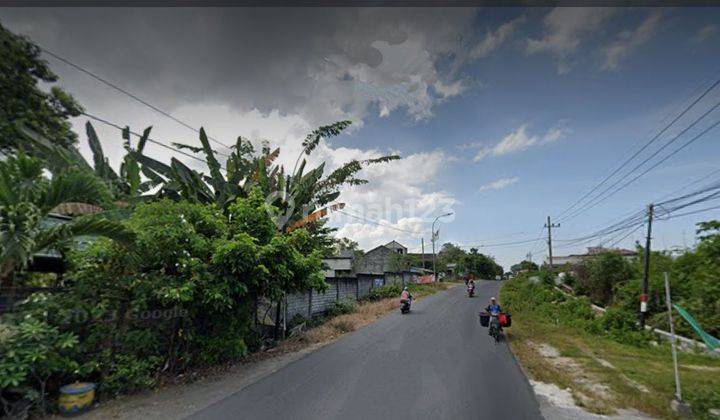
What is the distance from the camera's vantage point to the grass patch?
5.45 metres

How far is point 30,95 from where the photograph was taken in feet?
37.0

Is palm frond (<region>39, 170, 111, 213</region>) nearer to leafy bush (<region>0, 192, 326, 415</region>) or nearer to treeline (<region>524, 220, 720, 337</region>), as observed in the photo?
leafy bush (<region>0, 192, 326, 415</region>)

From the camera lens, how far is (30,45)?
1062 cm

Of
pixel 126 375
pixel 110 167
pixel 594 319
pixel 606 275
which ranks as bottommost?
pixel 594 319

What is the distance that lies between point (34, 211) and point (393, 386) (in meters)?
6.78

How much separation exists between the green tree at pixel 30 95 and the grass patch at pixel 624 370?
15056 mm

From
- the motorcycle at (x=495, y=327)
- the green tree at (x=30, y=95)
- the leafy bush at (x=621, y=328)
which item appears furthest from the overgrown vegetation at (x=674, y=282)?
the green tree at (x=30, y=95)

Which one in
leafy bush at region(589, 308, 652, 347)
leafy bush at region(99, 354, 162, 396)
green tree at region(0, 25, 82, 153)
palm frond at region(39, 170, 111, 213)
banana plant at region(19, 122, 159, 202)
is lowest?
leafy bush at region(589, 308, 652, 347)

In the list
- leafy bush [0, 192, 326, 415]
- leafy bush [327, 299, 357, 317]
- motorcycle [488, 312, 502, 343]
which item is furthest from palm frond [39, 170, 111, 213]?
leafy bush [327, 299, 357, 317]

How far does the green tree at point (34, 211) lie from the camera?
4.59m

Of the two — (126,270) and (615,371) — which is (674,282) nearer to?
(615,371)

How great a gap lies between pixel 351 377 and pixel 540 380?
3.98 m

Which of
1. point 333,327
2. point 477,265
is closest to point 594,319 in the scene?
point 333,327

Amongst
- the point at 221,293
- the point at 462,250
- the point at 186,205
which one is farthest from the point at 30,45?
the point at 462,250
